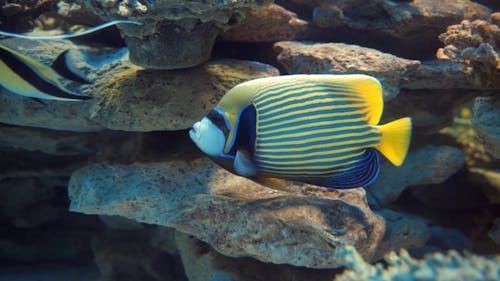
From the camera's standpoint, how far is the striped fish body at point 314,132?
1596 millimetres

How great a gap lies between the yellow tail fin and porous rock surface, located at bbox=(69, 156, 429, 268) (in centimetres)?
48

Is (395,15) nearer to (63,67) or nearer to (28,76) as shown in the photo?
(63,67)

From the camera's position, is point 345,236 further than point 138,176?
No

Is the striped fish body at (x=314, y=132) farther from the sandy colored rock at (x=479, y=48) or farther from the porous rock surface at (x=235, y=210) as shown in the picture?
the sandy colored rock at (x=479, y=48)

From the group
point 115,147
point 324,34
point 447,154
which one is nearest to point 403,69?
point 324,34

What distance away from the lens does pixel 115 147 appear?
270 centimetres

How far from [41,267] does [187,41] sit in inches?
129

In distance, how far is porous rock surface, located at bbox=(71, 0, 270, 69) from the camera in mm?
1860

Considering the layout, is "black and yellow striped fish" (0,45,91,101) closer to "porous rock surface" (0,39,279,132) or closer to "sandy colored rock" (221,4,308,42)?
"porous rock surface" (0,39,279,132)

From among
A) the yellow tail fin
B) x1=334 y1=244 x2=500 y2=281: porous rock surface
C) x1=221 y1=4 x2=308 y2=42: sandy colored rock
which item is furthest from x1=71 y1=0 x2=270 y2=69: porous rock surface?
x1=334 y1=244 x2=500 y2=281: porous rock surface

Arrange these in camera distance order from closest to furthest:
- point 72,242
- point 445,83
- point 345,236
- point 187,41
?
1. point 345,236
2. point 187,41
3. point 445,83
4. point 72,242

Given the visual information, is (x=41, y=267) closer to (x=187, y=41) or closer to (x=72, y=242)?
(x=72, y=242)

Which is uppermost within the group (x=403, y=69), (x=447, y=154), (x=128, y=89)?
(x=403, y=69)

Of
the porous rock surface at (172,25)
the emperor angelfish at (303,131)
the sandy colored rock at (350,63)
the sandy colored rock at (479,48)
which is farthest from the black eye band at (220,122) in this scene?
the sandy colored rock at (479,48)
